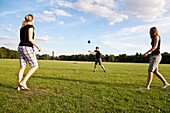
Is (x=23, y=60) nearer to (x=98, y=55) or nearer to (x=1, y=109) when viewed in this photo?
(x=1, y=109)

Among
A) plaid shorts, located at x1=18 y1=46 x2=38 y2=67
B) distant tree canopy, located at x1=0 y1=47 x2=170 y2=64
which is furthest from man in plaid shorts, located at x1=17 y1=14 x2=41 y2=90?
distant tree canopy, located at x1=0 y1=47 x2=170 y2=64

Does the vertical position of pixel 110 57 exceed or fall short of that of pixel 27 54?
it exceeds it

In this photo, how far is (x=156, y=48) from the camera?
5375 mm

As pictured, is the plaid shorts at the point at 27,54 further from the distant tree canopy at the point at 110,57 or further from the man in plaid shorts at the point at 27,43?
the distant tree canopy at the point at 110,57

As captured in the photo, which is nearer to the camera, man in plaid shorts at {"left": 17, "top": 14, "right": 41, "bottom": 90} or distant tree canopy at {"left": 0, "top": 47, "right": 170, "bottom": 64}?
man in plaid shorts at {"left": 17, "top": 14, "right": 41, "bottom": 90}

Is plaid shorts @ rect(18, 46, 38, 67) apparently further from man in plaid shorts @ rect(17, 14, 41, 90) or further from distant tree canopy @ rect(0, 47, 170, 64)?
distant tree canopy @ rect(0, 47, 170, 64)

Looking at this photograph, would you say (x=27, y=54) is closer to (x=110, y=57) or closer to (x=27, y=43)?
(x=27, y=43)

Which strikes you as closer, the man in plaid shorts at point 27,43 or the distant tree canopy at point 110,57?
Answer: the man in plaid shorts at point 27,43

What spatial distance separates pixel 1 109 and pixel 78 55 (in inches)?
4999

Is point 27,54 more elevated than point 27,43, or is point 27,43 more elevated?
point 27,43

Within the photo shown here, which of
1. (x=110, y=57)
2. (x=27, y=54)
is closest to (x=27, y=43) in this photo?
(x=27, y=54)

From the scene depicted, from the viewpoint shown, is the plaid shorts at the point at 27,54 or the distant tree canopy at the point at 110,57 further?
the distant tree canopy at the point at 110,57

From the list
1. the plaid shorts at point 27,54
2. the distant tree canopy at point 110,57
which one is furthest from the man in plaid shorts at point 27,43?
the distant tree canopy at point 110,57

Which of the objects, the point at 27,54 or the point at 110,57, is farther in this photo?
the point at 110,57
